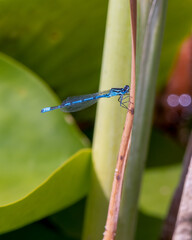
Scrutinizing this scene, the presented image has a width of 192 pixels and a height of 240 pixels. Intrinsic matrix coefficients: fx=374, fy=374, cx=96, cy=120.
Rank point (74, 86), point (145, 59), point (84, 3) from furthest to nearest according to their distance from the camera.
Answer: point (74, 86) < point (84, 3) < point (145, 59)

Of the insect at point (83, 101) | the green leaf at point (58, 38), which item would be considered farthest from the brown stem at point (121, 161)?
the green leaf at point (58, 38)

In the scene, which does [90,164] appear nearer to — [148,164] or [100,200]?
[100,200]

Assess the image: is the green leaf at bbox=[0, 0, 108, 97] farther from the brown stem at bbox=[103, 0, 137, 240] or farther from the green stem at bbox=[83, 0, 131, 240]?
the brown stem at bbox=[103, 0, 137, 240]

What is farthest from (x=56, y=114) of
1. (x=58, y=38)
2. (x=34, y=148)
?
(x=58, y=38)

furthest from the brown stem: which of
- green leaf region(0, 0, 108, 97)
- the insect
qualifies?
green leaf region(0, 0, 108, 97)

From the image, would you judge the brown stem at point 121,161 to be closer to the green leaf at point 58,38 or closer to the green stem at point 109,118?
the green stem at point 109,118

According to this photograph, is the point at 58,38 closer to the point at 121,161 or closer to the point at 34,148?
the point at 34,148

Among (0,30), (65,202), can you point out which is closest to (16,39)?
(0,30)

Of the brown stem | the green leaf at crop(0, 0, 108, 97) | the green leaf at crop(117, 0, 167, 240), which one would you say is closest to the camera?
the brown stem
